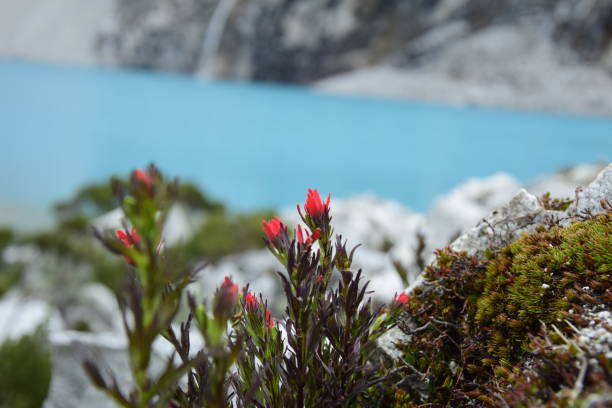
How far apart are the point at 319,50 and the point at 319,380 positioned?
76287 mm

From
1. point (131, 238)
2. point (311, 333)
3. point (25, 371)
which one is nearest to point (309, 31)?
point (25, 371)

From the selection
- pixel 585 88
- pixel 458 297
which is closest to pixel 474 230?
pixel 458 297

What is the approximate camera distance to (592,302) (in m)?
1.31

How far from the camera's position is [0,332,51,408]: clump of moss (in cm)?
434

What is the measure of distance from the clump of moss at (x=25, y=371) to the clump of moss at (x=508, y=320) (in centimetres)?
385

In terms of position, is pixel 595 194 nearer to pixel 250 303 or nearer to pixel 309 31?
pixel 250 303

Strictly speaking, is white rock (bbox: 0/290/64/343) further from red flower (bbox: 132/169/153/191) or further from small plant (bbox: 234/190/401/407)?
red flower (bbox: 132/169/153/191)

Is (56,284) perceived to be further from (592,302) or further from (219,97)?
(219,97)

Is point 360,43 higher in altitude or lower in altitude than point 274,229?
higher

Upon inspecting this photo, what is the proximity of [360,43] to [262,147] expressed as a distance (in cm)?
5139

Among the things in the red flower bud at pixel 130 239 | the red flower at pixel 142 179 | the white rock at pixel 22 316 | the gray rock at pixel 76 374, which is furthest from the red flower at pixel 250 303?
the white rock at pixel 22 316

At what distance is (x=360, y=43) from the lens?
72875 millimetres

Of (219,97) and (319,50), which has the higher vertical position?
(319,50)

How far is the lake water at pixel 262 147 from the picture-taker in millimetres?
20188
